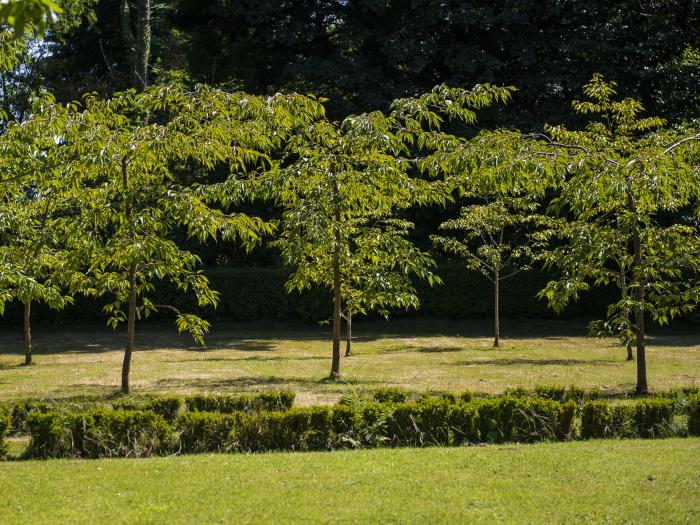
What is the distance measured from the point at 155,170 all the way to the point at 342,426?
5085 mm

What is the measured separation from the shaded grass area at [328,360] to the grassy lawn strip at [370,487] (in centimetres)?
391

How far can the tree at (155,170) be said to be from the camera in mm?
10055

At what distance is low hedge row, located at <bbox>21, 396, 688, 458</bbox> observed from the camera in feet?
24.0

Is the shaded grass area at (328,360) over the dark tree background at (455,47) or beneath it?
beneath

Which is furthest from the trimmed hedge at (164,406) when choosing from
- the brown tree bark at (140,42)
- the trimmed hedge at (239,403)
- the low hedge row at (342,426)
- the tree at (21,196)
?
the brown tree bark at (140,42)

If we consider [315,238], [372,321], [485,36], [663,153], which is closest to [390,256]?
[315,238]

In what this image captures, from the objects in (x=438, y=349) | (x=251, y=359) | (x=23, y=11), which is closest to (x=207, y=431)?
(x=23, y=11)

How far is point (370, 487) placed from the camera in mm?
5797

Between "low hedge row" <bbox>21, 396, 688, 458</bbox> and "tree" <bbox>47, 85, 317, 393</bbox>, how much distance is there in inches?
117

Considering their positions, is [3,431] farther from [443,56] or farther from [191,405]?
[443,56]

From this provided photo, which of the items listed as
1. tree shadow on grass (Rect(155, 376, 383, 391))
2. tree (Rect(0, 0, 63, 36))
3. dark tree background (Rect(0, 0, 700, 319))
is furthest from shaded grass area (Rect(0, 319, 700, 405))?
tree (Rect(0, 0, 63, 36))

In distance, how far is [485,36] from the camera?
78.4 ft

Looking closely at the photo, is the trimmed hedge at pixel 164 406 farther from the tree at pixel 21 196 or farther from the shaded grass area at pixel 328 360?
the shaded grass area at pixel 328 360

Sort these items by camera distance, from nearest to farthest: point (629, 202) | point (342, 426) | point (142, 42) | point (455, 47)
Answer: point (342, 426) < point (629, 202) < point (455, 47) < point (142, 42)
